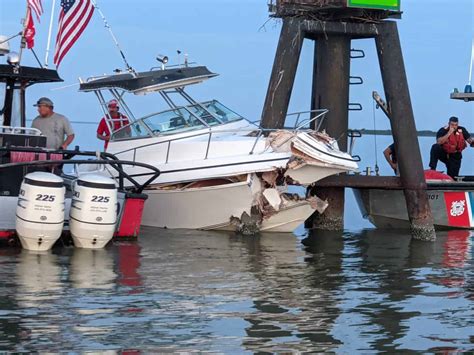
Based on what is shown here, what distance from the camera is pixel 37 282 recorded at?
1170 cm

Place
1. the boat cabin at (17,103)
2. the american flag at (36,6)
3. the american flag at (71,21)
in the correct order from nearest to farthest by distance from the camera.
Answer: the boat cabin at (17,103) → the american flag at (36,6) → the american flag at (71,21)

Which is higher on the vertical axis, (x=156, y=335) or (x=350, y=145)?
(x=350, y=145)

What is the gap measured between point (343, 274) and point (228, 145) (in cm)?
437

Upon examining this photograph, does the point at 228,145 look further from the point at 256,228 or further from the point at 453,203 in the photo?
the point at 453,203

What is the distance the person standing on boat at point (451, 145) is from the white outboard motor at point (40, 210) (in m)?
8.45

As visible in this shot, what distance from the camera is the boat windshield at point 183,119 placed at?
703 inches

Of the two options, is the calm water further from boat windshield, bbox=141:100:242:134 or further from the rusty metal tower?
boat windshield, bbox=141:100:242:134

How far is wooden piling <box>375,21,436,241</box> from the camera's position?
17750 millimetres

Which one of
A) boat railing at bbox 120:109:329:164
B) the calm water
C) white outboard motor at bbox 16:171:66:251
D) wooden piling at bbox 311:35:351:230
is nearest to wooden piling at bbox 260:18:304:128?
boat railing at bbox 120:109:329:164

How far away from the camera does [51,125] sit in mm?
17000

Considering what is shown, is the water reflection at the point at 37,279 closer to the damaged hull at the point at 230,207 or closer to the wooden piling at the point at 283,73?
the damaged hull at the point at 230,207

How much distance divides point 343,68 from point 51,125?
5.00m

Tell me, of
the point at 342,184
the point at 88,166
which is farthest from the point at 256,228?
the point at 88,166

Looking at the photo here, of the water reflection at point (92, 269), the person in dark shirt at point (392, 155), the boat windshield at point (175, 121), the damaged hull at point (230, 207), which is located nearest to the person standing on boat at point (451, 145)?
the person in dark shirt at point (392, 155)
